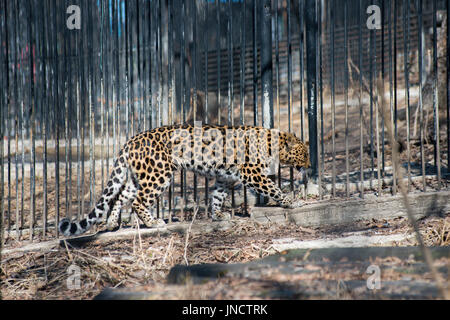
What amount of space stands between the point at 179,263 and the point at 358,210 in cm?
228

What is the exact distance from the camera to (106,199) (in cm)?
593

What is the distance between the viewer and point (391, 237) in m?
4.56

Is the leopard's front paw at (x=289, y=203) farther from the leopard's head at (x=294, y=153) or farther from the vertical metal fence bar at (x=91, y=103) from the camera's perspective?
the vertical metal fence bar at (x=91, y=103)

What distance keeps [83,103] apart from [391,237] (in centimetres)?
362

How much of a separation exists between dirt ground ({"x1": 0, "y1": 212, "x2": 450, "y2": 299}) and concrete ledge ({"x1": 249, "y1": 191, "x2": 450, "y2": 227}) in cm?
10

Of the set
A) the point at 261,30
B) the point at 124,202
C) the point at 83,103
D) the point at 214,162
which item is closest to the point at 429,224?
the point at 214,162

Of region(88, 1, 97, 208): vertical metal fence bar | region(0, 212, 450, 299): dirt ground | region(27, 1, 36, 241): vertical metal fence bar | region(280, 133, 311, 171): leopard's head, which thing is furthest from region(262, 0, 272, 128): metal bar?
region(27, 1, 36, 241): vertical metal fence bar

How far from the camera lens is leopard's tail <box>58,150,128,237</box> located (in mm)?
5410

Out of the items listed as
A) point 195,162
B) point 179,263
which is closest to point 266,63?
point 195,162

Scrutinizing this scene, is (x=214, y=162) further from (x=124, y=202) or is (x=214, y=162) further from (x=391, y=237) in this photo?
(x=391, y=237)

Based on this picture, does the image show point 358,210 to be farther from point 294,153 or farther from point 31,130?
point 31,130

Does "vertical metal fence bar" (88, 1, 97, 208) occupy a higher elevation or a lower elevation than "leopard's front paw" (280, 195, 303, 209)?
higher

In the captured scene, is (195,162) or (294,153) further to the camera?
(294,153)

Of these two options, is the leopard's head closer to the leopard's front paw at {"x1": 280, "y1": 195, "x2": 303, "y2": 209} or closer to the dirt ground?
the leopard's front paw at {"x1": 280, "y1": 195, "x2": 303, "y2": 209}
